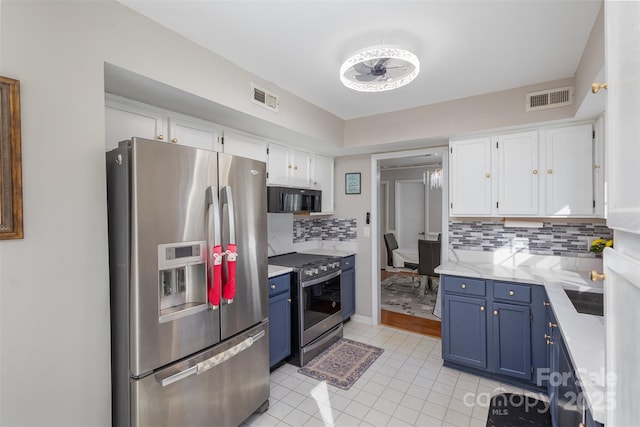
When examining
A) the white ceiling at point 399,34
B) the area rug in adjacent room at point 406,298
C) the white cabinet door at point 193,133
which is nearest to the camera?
the white ceiling at point 399,34

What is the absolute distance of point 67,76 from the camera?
136cm

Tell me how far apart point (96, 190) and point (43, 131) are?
308mm

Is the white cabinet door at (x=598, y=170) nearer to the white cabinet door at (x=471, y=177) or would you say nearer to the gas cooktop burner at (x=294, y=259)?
the white cabinet door at (x=471, y=177)

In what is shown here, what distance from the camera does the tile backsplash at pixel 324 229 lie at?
13.0 feet

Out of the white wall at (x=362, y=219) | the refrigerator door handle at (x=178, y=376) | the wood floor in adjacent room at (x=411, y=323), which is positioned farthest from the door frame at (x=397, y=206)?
the refrigerator door handle at (x=178, y=376)

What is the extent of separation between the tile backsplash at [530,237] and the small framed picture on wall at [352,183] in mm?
1249

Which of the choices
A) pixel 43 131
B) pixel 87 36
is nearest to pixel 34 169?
pixel 43 131

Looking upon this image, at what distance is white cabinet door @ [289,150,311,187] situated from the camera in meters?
3.36

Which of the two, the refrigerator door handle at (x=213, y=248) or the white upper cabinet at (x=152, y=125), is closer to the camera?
the refrigerator door handle at (x=213, y=248)

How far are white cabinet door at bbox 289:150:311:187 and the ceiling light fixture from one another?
140cm

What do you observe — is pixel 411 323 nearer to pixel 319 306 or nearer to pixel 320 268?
pixel 319 306

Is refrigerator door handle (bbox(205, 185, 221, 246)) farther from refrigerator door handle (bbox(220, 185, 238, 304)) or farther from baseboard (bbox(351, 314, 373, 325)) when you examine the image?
baseboard (bbox(351, 314, 373, 325))

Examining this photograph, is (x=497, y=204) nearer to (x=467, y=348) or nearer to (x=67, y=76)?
(x=467, y=348)

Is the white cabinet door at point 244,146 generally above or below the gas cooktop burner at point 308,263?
above
